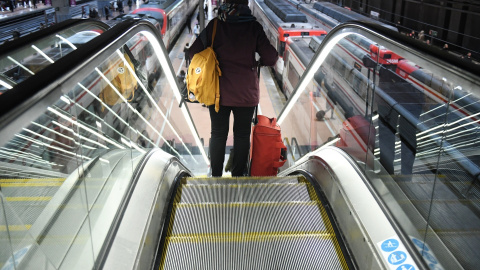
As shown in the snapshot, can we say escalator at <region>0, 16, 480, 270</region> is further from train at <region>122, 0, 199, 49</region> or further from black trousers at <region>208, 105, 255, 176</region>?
train at <region>122, 0, 199, 49</region>

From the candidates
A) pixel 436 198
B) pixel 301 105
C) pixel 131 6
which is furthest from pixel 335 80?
pixel 131 6

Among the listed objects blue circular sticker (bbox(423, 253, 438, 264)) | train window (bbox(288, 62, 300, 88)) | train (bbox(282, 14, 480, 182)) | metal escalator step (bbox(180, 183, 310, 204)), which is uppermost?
train (bbox(282, 14, 480, 182))

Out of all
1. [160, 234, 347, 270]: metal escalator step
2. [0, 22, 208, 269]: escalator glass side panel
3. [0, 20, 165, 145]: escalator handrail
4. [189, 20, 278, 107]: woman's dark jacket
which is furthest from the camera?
[189, 20, 278, 107]: woman's dark jacket

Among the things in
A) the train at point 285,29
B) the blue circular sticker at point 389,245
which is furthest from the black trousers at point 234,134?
the train at point 285,29

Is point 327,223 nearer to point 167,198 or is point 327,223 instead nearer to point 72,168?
point 167,198

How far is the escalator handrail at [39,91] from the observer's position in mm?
1065

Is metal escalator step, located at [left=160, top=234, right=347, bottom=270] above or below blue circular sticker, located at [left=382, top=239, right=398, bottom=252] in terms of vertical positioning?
below

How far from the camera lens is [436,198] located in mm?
2105

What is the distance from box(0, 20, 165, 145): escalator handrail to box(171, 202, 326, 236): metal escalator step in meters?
1.27

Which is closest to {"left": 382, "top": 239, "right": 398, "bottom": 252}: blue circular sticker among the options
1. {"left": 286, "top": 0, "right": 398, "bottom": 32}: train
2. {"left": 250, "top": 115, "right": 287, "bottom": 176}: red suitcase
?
{"left": 250, "top": 115, "right": 287, "bottom": 176}: red suitcase

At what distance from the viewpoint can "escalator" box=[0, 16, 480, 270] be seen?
1403mm

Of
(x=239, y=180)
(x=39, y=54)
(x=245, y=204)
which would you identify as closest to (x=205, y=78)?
(x=239, y=180)

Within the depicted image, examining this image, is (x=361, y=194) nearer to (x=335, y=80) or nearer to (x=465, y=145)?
(x=465, y=145)

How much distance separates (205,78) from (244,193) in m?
1.01
